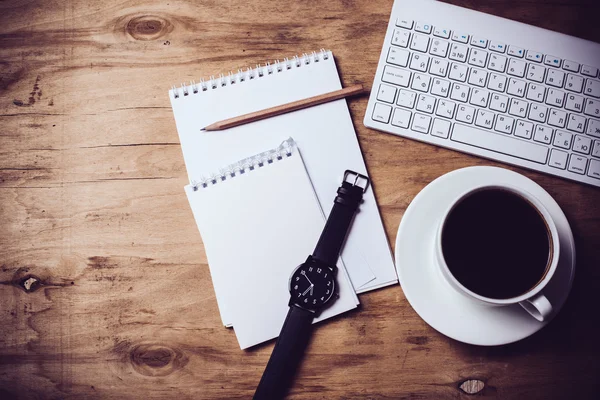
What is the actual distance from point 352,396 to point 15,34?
787 mm

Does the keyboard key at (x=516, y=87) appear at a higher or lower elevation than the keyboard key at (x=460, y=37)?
lower

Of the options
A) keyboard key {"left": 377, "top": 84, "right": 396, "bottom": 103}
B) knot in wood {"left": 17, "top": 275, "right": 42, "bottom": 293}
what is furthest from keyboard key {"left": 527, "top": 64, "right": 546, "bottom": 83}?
knot in wood {"left": 17, "top": 275, "right": 42, "bottom": 293}

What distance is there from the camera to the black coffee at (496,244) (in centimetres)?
56

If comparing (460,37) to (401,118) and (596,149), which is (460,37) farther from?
(596,149)

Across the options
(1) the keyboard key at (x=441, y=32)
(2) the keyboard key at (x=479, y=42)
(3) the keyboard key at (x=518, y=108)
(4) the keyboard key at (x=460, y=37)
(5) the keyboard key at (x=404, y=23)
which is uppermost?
(5) the keyboard key at (x=404, y=23)

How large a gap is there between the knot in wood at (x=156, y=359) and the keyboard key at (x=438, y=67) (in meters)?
0.58

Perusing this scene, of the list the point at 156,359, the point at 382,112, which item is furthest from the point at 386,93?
the point at 156,359

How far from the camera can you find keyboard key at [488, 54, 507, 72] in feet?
2.18

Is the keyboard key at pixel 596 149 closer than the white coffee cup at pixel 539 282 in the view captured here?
No

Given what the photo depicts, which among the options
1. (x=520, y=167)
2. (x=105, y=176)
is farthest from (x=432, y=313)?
(x=105, y=176)

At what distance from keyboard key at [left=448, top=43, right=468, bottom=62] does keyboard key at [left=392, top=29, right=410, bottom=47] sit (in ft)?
0.22

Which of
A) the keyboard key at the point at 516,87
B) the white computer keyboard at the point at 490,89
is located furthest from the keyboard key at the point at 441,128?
the keyboard key at the point at 516,87

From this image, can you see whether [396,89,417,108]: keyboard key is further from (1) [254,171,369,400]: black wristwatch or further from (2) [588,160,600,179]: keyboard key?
(2) [588,160,600,179]: keyboard key

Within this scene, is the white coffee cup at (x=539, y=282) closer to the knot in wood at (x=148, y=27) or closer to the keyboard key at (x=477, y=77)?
the keyboard key at (x=477, y=77)
